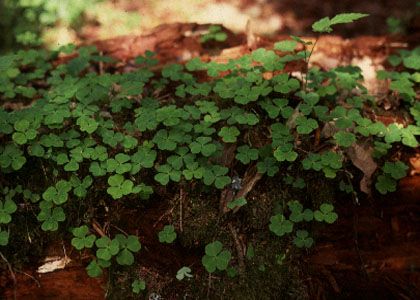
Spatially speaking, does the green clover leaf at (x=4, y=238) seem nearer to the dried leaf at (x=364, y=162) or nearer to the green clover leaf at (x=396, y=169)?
the dried leaf at (x=364, y=162)

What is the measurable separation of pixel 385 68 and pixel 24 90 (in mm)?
3032

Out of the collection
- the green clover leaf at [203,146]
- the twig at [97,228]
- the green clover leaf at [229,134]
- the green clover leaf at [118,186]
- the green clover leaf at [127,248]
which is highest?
the green clover leaf at [229,134]

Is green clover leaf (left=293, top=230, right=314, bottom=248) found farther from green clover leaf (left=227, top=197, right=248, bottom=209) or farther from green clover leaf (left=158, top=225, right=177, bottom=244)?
green clover leaf (left=158, top=225, right=177, bottom=244)

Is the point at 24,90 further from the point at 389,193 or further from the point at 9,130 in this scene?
the point at 389,193

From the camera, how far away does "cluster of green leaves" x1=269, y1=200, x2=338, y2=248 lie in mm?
2520

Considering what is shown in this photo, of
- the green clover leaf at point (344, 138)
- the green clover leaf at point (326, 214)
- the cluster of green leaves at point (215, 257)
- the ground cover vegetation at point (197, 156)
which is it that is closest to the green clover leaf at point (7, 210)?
the ground cover vegetation at point (197, 156)

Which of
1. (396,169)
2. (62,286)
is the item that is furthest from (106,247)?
(396,169)

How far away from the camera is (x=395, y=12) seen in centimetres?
691

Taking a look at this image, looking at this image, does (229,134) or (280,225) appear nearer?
(280,225)

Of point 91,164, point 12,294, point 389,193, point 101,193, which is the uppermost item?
point 91,164

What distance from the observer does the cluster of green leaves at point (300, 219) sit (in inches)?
99.2

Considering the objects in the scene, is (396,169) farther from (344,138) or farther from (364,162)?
(344,138)

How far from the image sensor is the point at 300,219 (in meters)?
2.55

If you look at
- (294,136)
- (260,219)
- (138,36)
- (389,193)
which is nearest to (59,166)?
(260,219)
